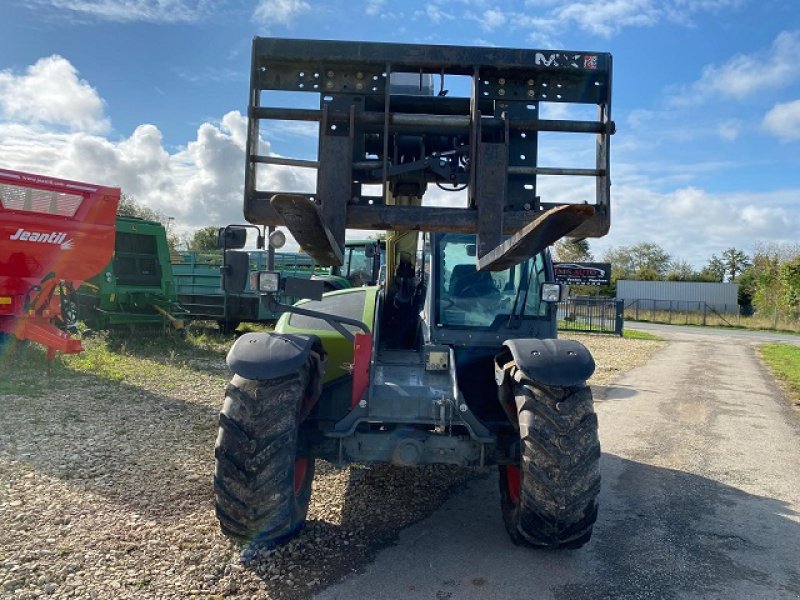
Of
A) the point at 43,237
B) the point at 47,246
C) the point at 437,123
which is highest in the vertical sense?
the point at 437,123

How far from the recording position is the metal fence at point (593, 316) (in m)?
27.0

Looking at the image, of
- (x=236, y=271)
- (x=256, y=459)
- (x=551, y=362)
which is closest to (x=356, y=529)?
(x=256, y=459)

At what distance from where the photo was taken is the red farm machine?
29.8 feet

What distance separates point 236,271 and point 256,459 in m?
1.14

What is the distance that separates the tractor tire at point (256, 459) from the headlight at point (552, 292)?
212cm

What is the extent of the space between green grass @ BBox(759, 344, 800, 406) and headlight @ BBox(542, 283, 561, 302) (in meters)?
8.66

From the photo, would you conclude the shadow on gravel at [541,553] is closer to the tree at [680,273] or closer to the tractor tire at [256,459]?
the tractor tire at [256,459]

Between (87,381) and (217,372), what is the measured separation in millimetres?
2114

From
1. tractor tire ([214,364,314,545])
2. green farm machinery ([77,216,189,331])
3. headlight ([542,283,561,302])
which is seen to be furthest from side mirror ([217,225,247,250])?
green farm machinery ([77,216,189,331])

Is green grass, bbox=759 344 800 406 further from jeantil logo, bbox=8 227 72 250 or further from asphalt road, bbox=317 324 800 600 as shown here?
jeantil logo, bbox=8 227 72 250

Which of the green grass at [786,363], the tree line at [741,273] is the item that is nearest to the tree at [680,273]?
the tree line at [741,273]

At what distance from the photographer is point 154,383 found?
9.25 m

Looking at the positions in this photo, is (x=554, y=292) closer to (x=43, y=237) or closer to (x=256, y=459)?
(x=256, y=459)

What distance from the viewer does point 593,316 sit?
90.9 feet
